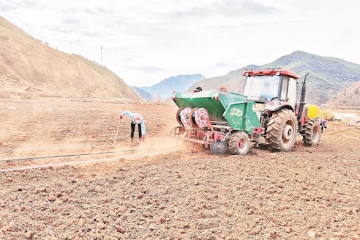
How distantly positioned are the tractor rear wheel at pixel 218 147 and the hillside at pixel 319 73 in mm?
70182

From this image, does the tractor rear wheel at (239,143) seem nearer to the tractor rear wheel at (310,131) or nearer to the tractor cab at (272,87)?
the tractor cab at (272,87)

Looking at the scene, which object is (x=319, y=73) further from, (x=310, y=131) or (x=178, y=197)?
(x=178, y=197)

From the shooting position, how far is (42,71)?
4959cm

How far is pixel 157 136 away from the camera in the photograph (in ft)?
37.9

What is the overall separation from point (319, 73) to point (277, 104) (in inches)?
4228

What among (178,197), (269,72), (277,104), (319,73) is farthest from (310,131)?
(319,73)

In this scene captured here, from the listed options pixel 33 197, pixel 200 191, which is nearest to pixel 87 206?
pixel 33 197

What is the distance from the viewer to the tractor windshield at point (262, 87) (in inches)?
355

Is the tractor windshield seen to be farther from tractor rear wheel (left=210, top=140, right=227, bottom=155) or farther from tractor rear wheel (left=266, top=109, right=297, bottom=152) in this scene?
tractor rear wheel (left=210, top=140, right=227, bottom=155)

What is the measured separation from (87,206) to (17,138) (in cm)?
686

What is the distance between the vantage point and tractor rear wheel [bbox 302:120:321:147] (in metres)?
10.1

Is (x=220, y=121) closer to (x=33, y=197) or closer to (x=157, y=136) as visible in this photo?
(x=157, y=136)

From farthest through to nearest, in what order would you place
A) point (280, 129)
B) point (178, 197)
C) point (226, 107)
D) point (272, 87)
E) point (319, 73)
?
point (319, 73)
point (272, 87)
point (280, 129)
point (226, 107)
point (178, 197)

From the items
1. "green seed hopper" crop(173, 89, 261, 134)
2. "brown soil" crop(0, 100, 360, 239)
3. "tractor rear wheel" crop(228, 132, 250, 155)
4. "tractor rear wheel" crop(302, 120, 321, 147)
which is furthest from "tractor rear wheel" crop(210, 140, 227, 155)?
"tractor rear wheel" crop(302, 120, 321, 147)
